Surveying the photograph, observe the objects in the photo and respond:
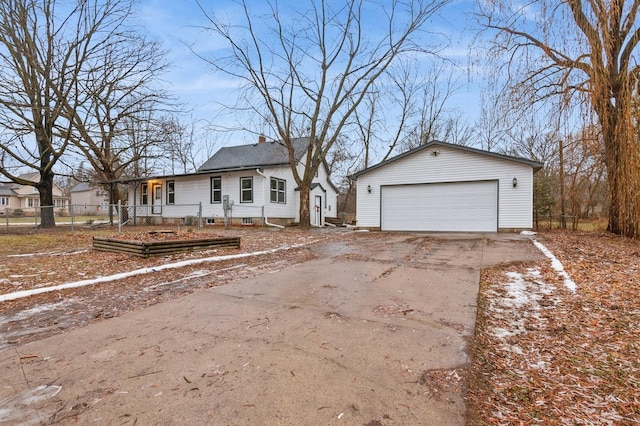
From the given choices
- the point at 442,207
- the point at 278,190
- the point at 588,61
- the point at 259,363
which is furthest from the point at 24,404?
the point at 278,190

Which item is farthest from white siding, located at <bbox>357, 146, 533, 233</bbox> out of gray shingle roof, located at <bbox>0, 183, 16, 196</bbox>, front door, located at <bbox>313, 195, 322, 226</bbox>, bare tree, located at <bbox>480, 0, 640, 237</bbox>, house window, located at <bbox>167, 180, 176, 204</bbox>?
gray shingle roof, located at <bbox>0, 183, 16, 196</bbox>

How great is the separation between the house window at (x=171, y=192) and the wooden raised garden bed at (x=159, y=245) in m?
12.0

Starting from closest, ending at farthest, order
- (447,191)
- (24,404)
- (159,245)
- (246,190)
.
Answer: (24,404) < (159,245) < (447,191) < (246,190)

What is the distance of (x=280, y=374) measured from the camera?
232 cm

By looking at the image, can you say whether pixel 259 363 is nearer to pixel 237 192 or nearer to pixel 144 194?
pixel 237 192

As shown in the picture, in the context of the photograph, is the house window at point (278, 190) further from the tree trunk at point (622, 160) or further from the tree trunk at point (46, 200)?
the tree trunk at point (622, 160)

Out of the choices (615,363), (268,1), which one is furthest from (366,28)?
(615,363)

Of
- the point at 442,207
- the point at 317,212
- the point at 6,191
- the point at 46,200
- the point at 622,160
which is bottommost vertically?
the point at 317,212

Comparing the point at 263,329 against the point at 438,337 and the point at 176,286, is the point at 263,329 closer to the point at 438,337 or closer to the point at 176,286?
the point at 438,337

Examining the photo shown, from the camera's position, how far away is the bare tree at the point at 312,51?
15.1 meters

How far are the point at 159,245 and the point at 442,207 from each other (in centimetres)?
1095

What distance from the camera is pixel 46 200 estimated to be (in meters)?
16.3

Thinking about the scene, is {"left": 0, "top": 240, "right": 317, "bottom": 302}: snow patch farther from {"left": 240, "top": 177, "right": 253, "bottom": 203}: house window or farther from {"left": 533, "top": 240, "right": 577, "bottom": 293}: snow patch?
{"left": 240, "top": 177, "right": 253, "bottom": 203}: house window

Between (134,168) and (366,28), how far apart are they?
801 inches
